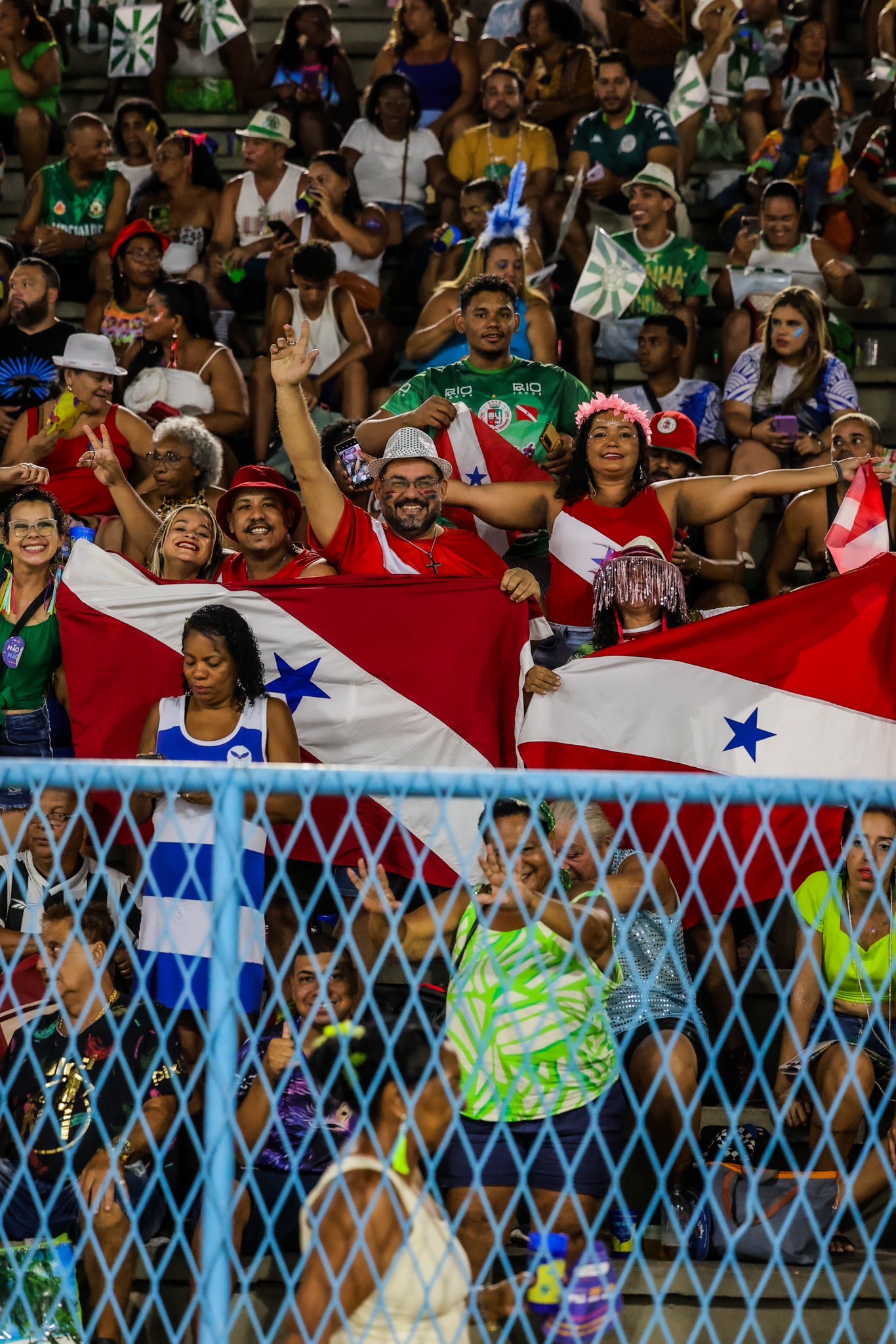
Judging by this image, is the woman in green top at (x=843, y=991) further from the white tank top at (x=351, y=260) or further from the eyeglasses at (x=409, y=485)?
the white tank top at (x=351, y=260)

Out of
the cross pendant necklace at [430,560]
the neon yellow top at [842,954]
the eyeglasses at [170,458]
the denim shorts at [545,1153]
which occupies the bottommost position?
the denim shorts at [545,1153]

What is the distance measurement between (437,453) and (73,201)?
357 cm

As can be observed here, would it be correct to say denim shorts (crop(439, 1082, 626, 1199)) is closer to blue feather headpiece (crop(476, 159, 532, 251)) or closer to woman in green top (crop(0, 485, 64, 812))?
woman in green top (crop(0, 485, 64, 812))

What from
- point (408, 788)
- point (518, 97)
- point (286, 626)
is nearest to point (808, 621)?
point (286, 626)

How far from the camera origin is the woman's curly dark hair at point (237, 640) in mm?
5680

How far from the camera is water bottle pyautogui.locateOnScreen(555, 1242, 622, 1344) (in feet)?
12.0

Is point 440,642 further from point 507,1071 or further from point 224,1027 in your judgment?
point 224,1027

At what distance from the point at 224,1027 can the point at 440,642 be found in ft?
9.25

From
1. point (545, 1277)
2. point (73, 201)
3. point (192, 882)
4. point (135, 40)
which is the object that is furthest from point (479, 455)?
point (135, 40)

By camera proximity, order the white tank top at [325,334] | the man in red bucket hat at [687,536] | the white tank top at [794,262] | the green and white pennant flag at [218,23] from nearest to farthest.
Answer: the man in red bucket hat at [687,536] < the white tank top at [325,334] < the white tank top at [794,262] < the green and white pennant flag at [218,23]

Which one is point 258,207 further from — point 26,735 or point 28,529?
point 26,735

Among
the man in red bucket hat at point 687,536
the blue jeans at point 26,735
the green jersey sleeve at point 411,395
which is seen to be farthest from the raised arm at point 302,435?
the man in red bucket hat at point 687,536

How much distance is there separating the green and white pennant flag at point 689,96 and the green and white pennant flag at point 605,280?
4.91 feet

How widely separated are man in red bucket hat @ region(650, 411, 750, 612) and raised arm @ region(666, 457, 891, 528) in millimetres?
305
